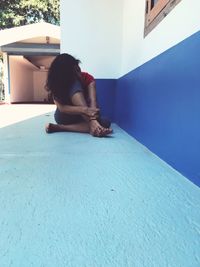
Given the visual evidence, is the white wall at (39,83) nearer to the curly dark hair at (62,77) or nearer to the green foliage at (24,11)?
the green foliage at (24,11)

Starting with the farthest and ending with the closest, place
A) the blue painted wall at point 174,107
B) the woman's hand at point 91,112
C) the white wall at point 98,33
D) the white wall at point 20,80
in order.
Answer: the white wall at point 20,80
the white wall at point 98,33
the woman's hand at point 91,112
the blue painted wall at point 174,107

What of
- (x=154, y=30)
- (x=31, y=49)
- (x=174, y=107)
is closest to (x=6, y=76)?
(x=31, y=49)

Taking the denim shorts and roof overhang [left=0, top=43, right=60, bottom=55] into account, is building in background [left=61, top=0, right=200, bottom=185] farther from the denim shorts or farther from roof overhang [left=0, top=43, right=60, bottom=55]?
roof overhang [left=0, top=43, right=60, bottom=55]

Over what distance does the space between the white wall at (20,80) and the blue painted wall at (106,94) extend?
776 cm

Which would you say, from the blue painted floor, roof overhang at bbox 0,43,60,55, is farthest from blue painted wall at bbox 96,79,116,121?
roof overhang at bbox 0,43,60,55

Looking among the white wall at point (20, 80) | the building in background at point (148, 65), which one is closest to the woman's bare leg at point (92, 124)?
the building in background at point (148, 65)

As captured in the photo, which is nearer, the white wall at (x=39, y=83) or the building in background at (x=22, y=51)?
the building in background at (x=22, y=51)

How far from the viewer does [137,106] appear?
2521 mm

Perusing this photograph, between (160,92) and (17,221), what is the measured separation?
50.7 inches

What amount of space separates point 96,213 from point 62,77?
1.98 metres

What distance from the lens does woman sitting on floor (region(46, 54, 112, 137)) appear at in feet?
8.46

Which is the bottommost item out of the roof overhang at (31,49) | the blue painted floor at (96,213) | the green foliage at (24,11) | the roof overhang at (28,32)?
the blue painted floor at (96,213)

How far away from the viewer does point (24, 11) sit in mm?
16500

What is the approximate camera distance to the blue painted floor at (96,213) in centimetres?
70
